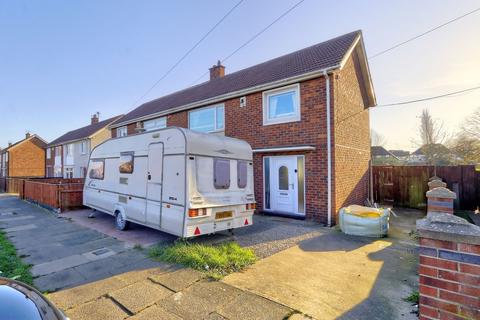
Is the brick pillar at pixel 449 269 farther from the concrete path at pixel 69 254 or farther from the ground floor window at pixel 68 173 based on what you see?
the ground floor window at pixel 68 173

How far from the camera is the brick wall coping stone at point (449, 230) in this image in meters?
2.04

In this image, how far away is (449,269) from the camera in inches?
84.5

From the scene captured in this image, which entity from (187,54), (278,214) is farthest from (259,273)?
(187,54)

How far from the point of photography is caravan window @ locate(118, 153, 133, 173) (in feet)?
24.4

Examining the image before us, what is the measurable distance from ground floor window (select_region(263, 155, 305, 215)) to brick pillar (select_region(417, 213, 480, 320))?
681cm

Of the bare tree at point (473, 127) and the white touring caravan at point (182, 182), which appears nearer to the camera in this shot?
the white touring caravan at point (182, 182)

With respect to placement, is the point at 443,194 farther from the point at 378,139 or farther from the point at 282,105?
the point at 378,139

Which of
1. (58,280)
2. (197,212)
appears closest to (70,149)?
(58,280)

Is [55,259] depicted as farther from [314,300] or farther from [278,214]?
[278,214]

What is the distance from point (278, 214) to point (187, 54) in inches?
335

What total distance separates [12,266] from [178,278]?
11.4ft

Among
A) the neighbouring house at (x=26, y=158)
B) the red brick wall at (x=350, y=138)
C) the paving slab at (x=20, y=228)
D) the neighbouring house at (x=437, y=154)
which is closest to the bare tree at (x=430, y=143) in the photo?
the neighbouring house at (x=437, y=154)

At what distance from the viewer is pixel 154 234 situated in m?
7.38

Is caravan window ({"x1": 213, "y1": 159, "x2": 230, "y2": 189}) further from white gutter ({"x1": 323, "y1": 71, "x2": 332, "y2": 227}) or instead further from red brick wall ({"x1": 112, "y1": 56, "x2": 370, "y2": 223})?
white gutter ({"x1": 323, "y1": 71, "x2": 332, "y2": 227})
